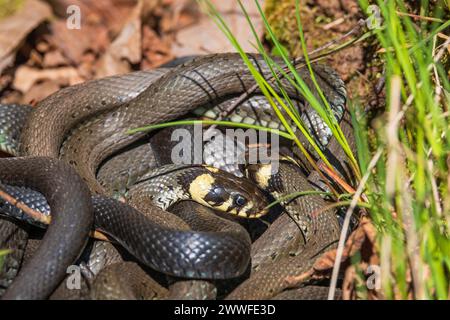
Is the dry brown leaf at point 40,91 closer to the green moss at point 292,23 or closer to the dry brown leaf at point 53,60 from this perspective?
the dry brown leaf at point 53,60

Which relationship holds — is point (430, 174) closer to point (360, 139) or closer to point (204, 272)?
point (360, 139)

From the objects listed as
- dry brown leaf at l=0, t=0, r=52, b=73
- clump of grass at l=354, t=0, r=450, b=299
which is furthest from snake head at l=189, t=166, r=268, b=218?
dry brown leaf at l=0, t=0, r=52, b=73

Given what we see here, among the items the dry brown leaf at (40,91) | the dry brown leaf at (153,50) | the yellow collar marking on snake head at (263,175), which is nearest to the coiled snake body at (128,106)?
the yellow collar marking on snake head at (263,175)

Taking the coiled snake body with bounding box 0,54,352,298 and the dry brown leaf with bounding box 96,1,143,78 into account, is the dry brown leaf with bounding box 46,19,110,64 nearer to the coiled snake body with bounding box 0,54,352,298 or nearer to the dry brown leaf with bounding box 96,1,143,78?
the dry brown leaf with bounding box 96,1,143,78

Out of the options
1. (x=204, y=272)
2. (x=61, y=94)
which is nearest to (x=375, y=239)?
(x=204, y=272)

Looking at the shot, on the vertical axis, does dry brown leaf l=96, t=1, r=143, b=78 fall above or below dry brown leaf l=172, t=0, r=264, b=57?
below

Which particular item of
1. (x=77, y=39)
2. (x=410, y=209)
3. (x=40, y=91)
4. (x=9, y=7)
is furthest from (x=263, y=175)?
(x=9, y=7)
